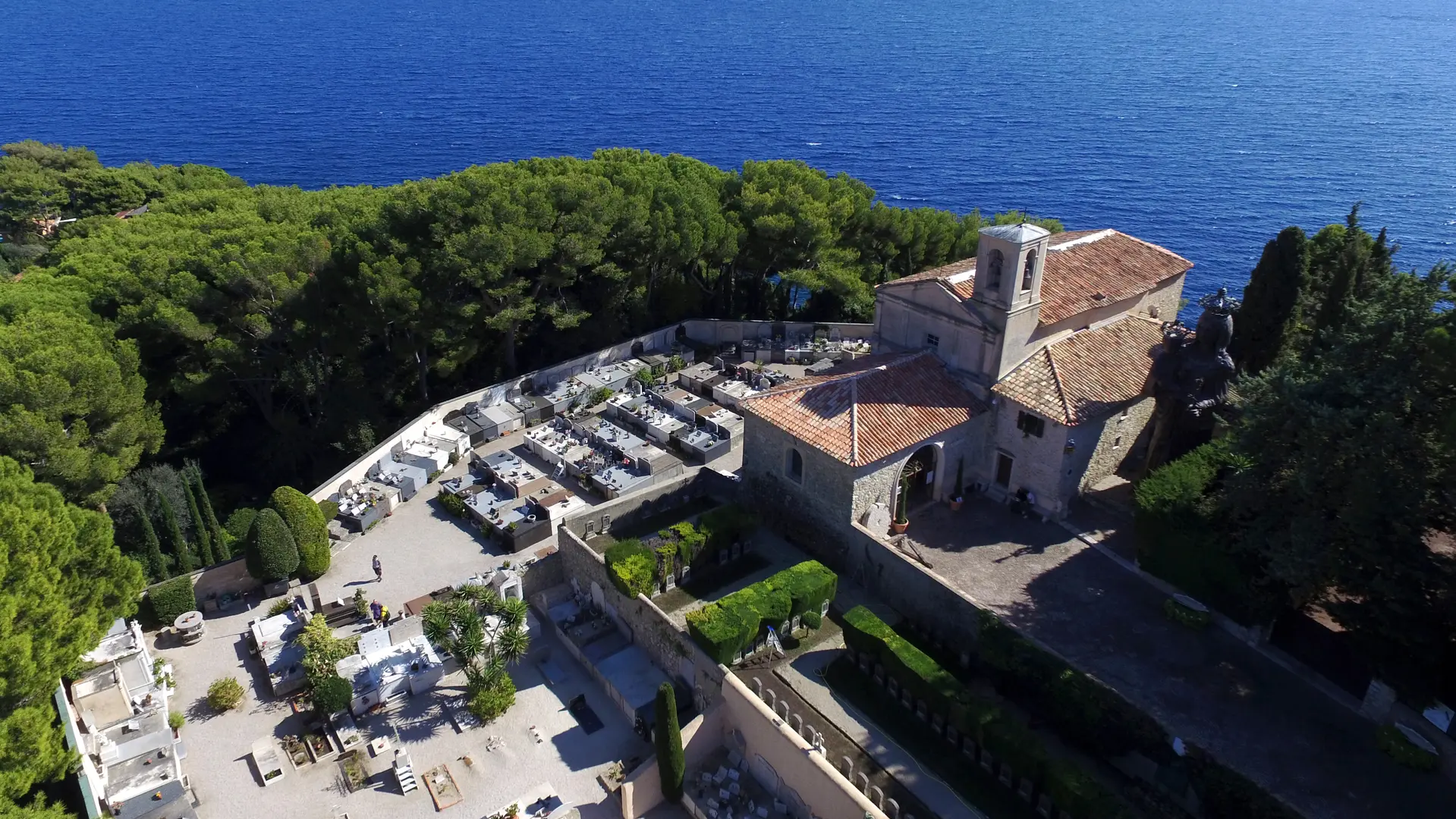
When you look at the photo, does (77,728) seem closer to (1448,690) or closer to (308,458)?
(308,458)

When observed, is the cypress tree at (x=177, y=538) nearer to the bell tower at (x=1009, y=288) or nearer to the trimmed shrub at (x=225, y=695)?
the trimmed shrub at (x=225, y=695)

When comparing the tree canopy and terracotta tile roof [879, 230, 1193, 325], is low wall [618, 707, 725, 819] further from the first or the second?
terracotta tile roof [879, 230, 1193, 325]

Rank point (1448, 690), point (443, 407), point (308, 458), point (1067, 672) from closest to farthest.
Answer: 1. point (1448, 690)
2. point (1067, 672)
3. point (443, 407)
4. point (308, 458)

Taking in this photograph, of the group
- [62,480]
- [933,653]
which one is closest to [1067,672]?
[933,653]

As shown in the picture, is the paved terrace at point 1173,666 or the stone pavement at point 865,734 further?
the stone pavement at point 865,734

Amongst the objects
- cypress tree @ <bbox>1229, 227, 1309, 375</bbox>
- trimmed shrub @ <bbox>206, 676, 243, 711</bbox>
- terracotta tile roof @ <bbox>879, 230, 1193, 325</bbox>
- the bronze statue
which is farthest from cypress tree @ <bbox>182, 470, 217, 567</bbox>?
cypress tree @ <bbox>1229, 227, 1309, 375</bbox>

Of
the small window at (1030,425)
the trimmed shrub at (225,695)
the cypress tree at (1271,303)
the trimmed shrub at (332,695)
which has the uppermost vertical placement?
the cypress tree at (1271,303)

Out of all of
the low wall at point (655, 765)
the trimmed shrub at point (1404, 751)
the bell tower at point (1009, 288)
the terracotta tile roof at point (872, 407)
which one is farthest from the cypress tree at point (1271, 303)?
the low wall at point (655, 765)
